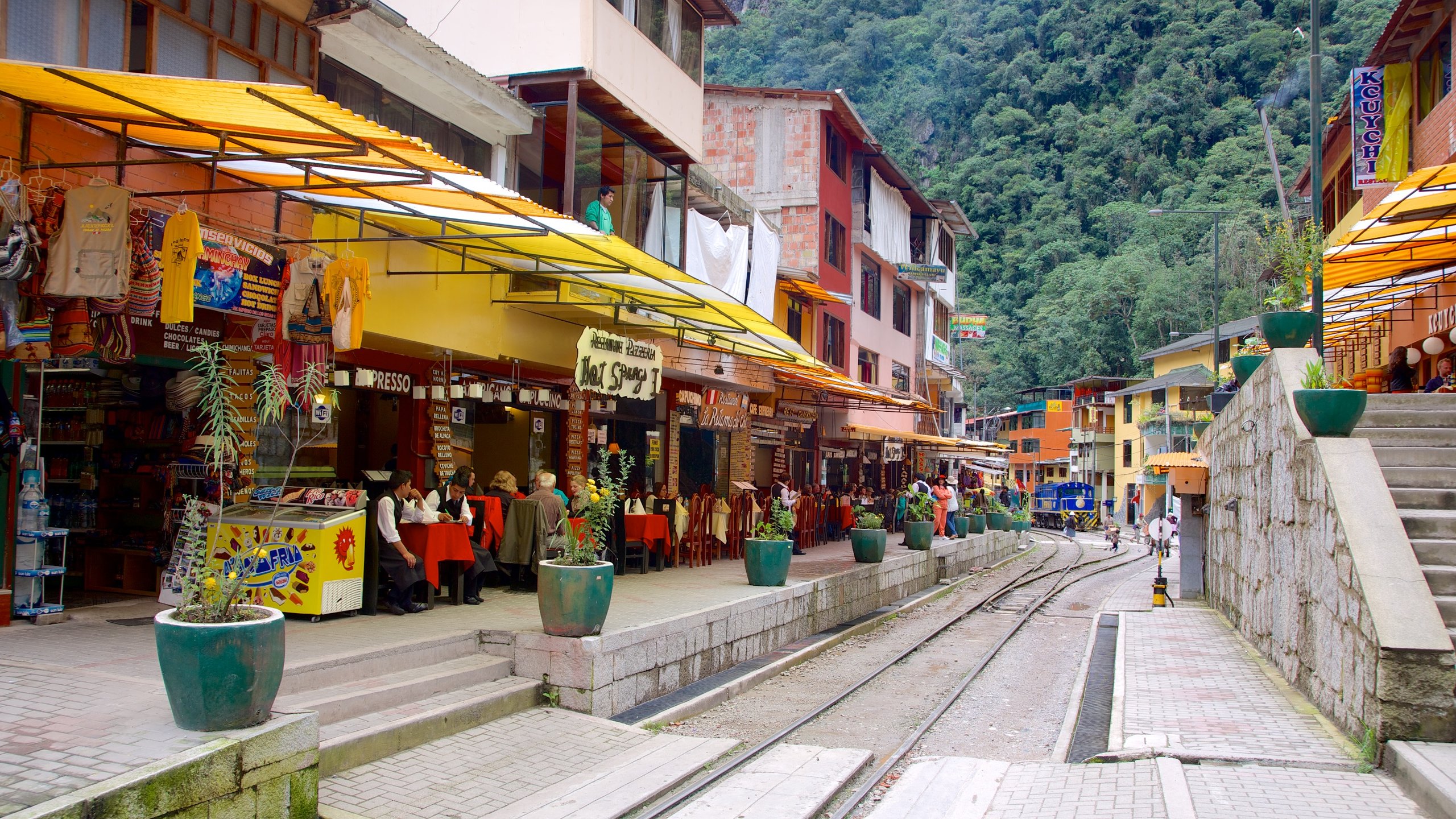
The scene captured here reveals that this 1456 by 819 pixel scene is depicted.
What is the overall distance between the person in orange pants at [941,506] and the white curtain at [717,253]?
11494mm

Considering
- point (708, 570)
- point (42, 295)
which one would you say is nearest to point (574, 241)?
point (42, 295)

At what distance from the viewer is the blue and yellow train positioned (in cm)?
5494

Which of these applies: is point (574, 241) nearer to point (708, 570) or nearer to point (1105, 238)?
point (708, 570)

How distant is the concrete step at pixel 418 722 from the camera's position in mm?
6270

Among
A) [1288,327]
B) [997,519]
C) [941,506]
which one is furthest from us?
[997,519]

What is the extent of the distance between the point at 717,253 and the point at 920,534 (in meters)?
7.77

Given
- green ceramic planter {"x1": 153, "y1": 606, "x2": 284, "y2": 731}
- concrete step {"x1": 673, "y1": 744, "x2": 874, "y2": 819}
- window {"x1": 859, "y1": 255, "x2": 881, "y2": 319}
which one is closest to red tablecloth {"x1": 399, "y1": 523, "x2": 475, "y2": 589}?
concrete step {"x1": 673, "y1": 744, "x2": 874, "y2": 819}

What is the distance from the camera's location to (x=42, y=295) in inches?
286

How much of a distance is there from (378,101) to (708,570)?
8.15 meters

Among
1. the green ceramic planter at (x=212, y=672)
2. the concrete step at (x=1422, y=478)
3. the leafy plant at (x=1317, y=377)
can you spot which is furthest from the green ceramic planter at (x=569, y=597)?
the concrete step at (x=1422, y=478)

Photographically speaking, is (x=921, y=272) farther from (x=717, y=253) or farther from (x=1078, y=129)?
(x=1078, y=129)

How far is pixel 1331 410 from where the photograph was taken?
8148 millimetres

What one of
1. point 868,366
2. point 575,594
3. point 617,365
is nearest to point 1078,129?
point 868,366

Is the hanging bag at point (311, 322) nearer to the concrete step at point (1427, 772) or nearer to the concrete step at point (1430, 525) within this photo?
the concrete step at point (1427, 772)
